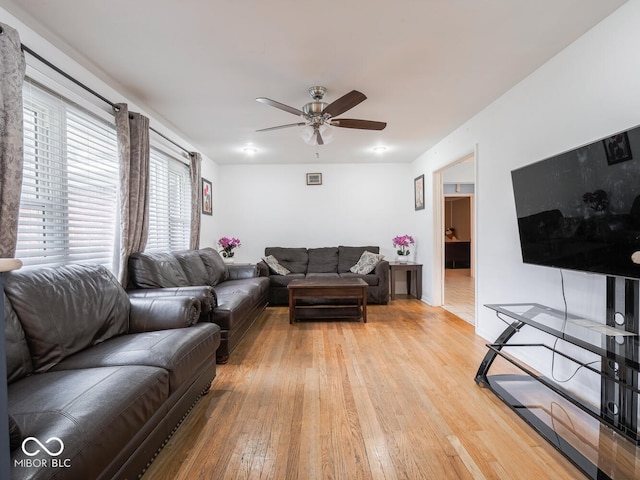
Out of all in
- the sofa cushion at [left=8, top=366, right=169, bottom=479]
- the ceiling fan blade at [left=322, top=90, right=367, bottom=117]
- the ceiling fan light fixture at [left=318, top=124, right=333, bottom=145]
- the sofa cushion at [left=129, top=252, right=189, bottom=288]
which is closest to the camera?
the sofa cushion at [left=8, top=366, right=169, bottom=479]

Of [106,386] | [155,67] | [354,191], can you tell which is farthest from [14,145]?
[354,191]

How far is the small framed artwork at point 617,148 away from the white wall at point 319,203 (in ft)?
14.1

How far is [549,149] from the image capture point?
240cm

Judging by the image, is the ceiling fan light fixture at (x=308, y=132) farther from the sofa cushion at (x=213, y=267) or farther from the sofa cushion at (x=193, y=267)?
the sofa cushion at (x=213, y=267)

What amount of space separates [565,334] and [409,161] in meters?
4.51

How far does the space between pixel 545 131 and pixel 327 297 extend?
8.99 ft

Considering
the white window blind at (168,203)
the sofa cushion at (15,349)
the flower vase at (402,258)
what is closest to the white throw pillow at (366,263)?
the flower vase at (402,258)

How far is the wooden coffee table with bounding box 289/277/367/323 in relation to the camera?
3873 mm

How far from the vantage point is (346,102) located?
2.57m

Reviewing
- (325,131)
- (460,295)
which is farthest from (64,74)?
(460,295)

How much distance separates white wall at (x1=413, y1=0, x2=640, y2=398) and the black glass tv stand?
0.26 m

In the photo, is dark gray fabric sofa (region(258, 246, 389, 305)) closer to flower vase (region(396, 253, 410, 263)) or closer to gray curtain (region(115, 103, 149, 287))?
flower vase (region(396, 253, 410, 263))

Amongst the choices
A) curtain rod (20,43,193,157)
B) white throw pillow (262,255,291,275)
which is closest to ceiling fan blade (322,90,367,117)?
curtain rod (20,43,193,157)

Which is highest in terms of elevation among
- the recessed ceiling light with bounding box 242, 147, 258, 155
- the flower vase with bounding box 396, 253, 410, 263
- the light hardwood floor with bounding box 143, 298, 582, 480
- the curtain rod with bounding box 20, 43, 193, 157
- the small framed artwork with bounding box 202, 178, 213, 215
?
the recessed ceiling light with bounding box 242, 147, 258, 155
